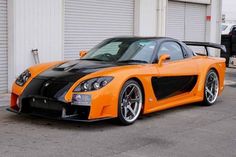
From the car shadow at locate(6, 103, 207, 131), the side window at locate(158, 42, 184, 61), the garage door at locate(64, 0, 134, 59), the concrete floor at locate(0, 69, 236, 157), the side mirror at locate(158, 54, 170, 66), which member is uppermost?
the garage door at locate(64, 0, 134, 59)

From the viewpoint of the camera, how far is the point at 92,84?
6914mm

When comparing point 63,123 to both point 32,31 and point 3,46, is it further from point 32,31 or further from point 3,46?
point 32,31

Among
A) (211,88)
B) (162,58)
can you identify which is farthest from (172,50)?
(211,88)

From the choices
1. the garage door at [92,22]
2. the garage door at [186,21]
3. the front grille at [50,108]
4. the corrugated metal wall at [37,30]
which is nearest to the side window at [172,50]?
the front grille at [50,108]

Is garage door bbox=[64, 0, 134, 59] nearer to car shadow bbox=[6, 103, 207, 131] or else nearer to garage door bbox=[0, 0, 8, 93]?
garage door bbox=[0, 0, 8, 93]

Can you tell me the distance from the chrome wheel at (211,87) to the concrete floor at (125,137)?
0.99 m

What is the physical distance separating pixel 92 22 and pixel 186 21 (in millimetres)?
5752

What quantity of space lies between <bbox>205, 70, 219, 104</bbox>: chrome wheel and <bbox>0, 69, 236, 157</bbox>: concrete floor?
99cm

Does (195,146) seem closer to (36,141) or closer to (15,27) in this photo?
(36,141)

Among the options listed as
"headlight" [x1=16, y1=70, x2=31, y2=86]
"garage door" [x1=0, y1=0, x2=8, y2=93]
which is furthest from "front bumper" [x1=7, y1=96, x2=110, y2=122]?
"garage door" [x1=0, y1=0, x2=8, y2=93]

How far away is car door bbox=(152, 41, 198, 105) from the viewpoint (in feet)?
26.2

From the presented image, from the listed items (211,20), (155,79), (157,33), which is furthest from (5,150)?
(211,20)

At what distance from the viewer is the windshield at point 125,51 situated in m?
8.00

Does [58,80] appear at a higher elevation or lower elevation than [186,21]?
lower
